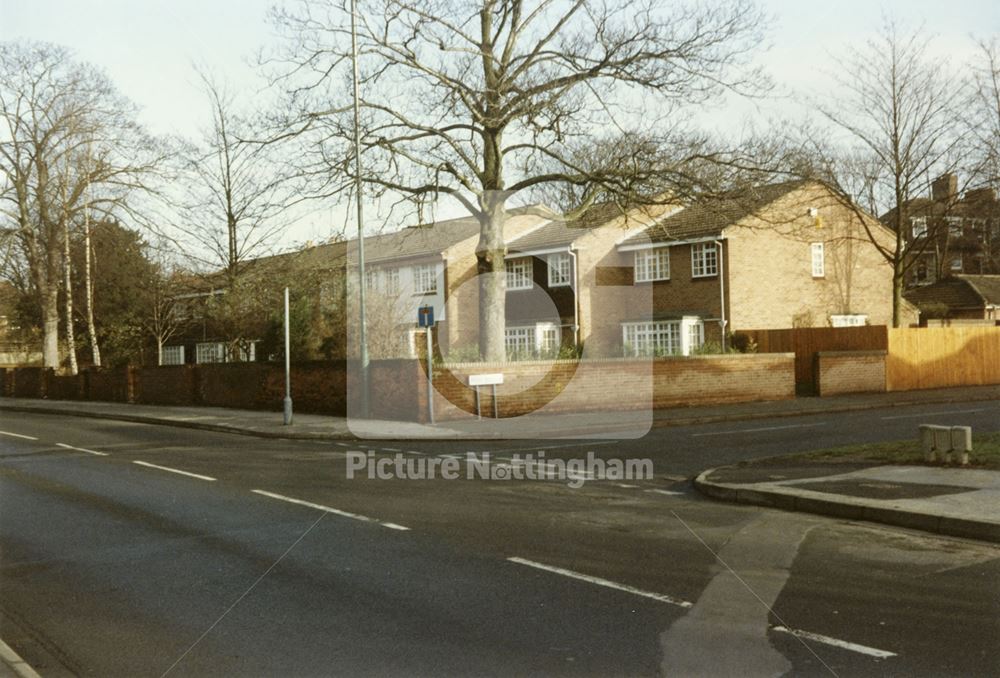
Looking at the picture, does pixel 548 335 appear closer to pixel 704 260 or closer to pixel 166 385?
pixel 704 260

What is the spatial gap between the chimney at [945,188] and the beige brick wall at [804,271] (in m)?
2.70

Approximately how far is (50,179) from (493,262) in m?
24.2

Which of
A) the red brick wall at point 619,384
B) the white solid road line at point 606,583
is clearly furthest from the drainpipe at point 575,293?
the white solid road line at point 606,583

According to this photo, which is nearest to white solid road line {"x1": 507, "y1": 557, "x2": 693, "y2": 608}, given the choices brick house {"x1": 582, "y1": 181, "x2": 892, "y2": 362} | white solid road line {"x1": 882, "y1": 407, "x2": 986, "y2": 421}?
white solid road line {"x1": 882, "y1": 407, "x2": 986, "y2": 421}

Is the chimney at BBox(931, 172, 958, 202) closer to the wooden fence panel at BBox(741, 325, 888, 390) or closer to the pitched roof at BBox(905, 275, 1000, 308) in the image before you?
the wooden fence panel at BBox(741, 325, 888, 390)

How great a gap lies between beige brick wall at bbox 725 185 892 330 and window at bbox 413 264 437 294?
14771 millimetres

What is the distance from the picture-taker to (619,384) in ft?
80.6

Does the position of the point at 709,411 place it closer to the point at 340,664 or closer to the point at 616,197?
the point at 616,197

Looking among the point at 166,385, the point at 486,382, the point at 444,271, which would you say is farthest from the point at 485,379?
the point at 444,271

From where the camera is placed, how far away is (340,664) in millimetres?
5070

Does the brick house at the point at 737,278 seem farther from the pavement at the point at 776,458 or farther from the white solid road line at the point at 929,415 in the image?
the white solid road line at the point at 929,415

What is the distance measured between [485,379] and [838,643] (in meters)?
17.1

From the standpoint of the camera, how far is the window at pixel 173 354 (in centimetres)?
5341

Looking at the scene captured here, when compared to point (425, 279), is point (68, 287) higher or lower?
lower
